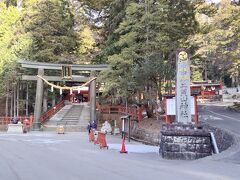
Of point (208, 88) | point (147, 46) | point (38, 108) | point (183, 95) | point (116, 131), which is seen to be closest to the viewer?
point (183, 95)

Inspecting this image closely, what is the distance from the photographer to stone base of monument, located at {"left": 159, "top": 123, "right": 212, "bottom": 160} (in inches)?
538

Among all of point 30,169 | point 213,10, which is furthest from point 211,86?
point 30,169

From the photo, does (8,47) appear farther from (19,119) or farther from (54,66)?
(19,119)

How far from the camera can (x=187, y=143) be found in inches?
542

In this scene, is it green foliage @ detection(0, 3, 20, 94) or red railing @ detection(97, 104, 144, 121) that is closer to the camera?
red railing @ detection(97, 104, 144, 121)

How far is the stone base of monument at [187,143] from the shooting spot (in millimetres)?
13656

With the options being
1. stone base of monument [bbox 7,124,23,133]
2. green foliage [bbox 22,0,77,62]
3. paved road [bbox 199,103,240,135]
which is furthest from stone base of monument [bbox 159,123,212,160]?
green foliage [bbox 22,0,77,62]

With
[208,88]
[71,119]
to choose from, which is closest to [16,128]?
[71,119]

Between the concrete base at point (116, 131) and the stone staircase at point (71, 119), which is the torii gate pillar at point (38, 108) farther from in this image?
the concrete base at point (116, 131)

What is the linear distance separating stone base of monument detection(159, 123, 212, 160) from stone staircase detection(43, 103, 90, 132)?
803 inches

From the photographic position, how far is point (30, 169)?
11.6 m

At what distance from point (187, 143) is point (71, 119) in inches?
983

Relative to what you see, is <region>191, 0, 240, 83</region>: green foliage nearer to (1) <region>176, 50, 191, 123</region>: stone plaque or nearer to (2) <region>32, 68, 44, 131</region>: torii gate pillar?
(2) <region>32, 68, 44, 131</region>: torii gate pillar

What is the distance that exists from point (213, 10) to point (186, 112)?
21.4 meters
